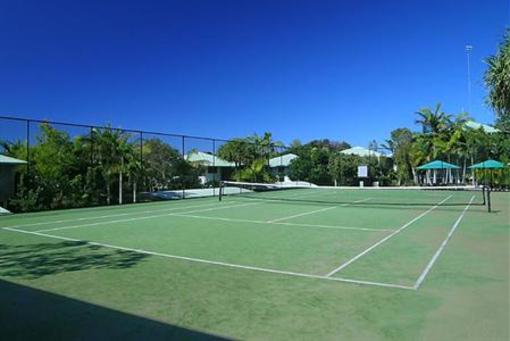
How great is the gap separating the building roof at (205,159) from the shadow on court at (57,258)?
19010 millimetres

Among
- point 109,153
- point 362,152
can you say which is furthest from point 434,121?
point 109,153

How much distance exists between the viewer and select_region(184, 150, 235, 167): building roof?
2881cm

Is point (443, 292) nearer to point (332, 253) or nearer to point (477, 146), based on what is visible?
point (332, 253)

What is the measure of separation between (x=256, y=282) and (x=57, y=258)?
12.7 feet

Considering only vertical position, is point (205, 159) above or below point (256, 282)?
above

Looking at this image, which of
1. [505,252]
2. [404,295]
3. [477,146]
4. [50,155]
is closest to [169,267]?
[404,295]

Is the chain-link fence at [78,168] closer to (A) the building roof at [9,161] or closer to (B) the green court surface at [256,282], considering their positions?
(A) the building roof at [9,161]

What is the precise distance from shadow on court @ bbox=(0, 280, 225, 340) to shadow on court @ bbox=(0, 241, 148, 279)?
1.56 m

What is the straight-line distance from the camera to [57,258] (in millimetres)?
8156

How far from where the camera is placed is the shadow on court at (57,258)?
23.7 feet

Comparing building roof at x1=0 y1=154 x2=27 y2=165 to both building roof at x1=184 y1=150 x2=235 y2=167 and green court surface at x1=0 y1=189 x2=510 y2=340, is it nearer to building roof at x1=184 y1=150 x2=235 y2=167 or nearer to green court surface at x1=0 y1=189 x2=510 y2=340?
green court surface at x1=0 y1=189 x2=510 y2=340

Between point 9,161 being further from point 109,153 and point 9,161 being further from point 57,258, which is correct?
point 57,258

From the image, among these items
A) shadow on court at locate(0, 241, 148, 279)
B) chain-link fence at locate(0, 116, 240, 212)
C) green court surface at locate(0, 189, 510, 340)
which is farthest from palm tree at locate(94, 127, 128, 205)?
shadow on court at locate(0, 241, 148, 279)

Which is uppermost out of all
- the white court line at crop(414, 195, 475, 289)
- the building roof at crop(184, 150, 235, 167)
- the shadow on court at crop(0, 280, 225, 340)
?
the building roof at crop(184, 150, 235, 167)
